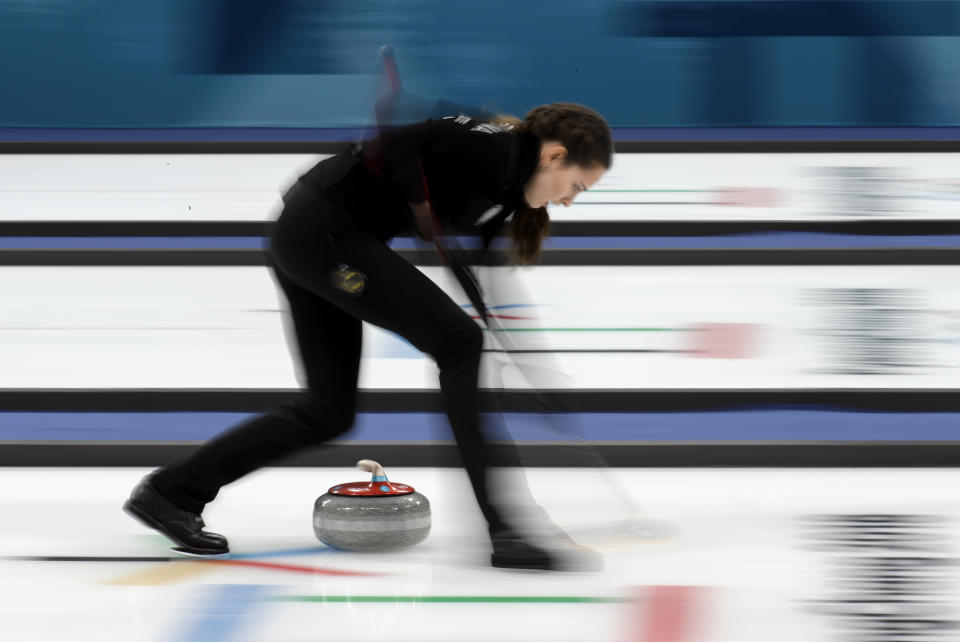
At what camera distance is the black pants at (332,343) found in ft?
7.45

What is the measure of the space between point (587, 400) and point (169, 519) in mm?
1628

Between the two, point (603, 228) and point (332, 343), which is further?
point (603, 228)

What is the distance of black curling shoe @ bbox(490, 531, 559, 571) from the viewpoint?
92.4 inches

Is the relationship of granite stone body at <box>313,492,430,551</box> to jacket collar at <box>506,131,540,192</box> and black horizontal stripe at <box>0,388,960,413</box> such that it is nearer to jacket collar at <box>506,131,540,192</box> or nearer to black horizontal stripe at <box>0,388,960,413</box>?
jacket collar at <box>506,131,540,192</box>

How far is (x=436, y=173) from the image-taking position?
2.28 meters

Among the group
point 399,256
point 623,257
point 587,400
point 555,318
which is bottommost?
point 399,256

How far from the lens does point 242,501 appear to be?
2.90 m

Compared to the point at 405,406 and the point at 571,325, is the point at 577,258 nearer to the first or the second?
the point at 571,325

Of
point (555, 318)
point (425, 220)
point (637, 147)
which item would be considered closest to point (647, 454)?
point (425, 220)

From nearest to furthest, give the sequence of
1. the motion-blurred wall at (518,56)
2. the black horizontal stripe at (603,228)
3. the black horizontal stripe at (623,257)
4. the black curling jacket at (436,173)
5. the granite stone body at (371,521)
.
Result: the black curling jacket at (436,173)
the granite stone body at (371,521)
the black horizontal stripe at (623,257)
the black horizontal stripe at (603,228)
the motion-blurred wall at (518,56)

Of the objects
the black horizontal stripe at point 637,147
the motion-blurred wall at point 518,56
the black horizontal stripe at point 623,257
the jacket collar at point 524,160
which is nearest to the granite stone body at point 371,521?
the jacket collar at point 524,160

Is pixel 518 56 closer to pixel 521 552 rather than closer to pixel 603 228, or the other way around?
pixel 603 228

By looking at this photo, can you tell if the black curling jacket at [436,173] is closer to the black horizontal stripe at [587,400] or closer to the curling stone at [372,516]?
the curling stone at [372,516]

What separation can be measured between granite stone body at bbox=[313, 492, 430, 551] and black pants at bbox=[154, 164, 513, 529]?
0.46 feet
